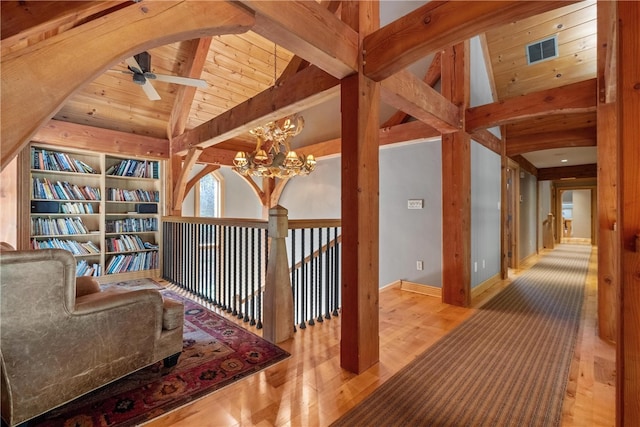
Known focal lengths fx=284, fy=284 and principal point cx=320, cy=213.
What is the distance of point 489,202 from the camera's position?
13.7ft

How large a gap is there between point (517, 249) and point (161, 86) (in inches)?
283

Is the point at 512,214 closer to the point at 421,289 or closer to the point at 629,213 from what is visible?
the point at 421,289

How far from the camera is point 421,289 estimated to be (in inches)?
150

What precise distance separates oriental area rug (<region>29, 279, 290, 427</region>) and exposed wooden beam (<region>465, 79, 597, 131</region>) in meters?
3.26

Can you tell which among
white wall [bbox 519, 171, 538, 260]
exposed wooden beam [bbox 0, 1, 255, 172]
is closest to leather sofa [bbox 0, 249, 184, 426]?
exposed wooden beam [bbox 0, 1, 255, 172]

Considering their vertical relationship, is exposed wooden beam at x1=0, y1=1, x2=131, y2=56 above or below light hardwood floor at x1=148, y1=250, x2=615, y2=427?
above

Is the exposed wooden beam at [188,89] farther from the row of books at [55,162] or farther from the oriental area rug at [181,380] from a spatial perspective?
the oriental area rug at [181,380]

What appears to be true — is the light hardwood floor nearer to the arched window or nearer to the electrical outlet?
the electrical outlet

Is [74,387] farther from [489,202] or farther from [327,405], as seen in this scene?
[489,202]

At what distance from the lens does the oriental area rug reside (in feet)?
4.87

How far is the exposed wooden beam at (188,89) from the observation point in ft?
13.6

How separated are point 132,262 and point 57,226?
1.06 metres

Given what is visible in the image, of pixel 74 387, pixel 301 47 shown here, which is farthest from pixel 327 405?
pixel 301 47

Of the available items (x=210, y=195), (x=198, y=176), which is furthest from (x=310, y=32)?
(x=210, y=195)
